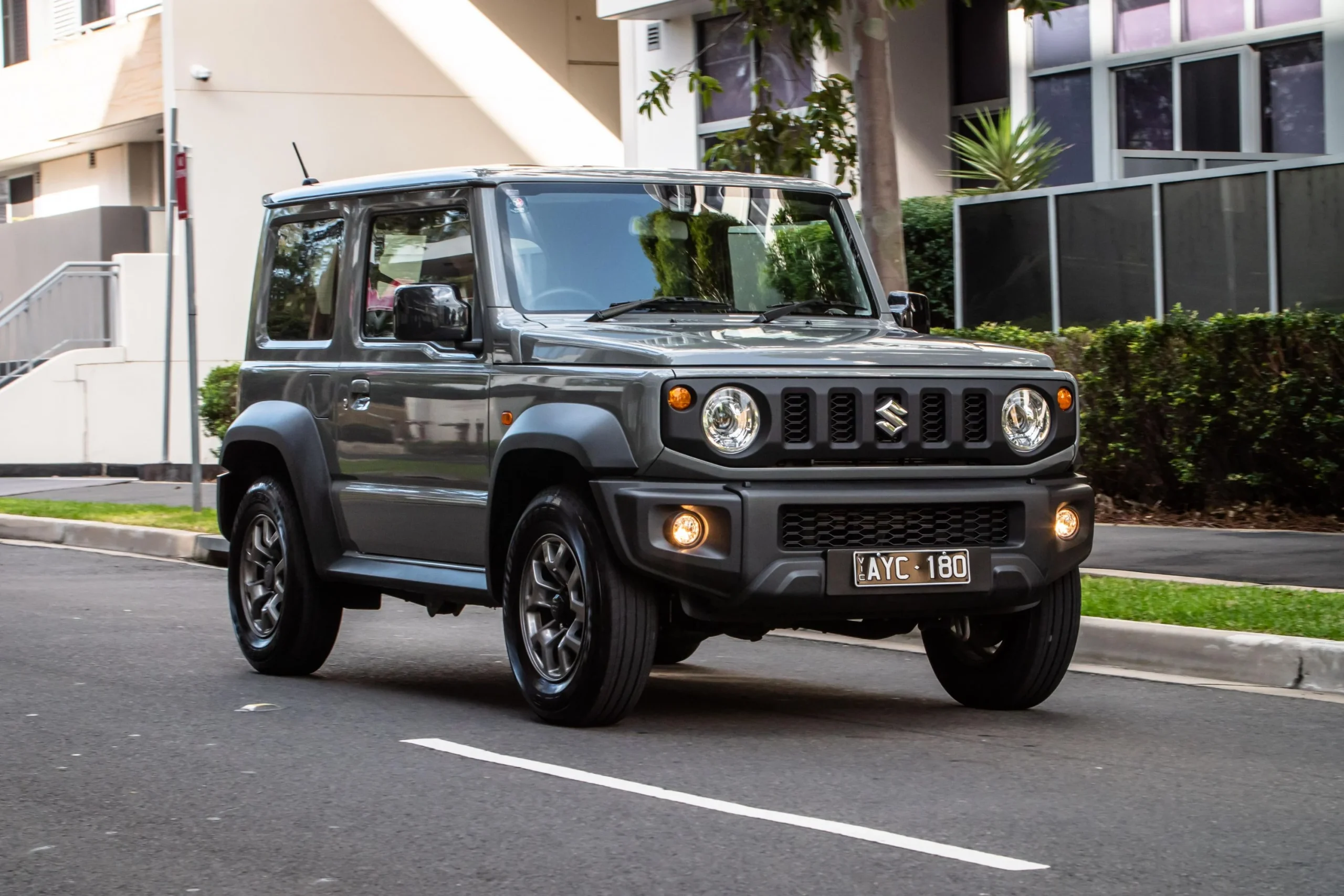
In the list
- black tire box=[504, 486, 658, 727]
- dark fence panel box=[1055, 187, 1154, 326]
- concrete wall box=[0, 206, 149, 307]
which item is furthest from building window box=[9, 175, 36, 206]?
black tire box=[504, 486, 658, 727]

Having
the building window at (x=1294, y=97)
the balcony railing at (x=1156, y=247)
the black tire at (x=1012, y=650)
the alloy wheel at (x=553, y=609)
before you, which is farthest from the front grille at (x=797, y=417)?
the building window at (x=1294, y=97)

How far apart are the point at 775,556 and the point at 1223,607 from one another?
3677mm

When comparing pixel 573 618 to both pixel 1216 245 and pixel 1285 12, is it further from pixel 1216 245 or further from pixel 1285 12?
pixel 1285 12

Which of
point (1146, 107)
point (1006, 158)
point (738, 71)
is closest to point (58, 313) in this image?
point (738, 71)

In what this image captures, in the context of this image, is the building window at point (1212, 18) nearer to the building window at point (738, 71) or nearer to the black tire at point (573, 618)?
the building window at point (738, 71)

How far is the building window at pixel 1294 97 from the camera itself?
1986cm

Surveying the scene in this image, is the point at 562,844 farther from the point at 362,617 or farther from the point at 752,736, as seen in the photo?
the point at 362,617

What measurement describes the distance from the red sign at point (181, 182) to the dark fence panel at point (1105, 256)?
781 cm

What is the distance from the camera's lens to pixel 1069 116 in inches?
877

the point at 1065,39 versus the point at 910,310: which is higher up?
the point at 1065,39

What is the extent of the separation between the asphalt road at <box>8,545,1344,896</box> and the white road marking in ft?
0.15

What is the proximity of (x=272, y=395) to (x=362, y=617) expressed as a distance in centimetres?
307

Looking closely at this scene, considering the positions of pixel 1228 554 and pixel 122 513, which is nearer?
pixel 1228 554

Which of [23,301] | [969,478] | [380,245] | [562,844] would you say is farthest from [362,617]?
[23,301]
